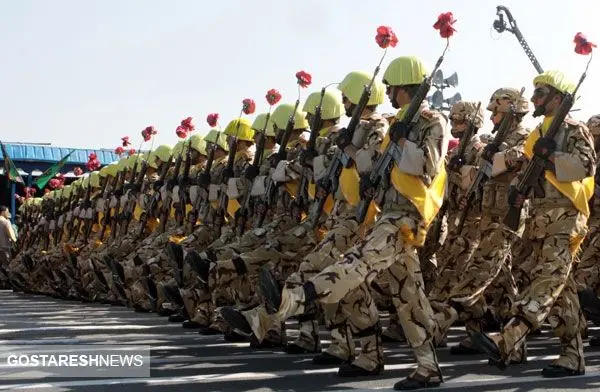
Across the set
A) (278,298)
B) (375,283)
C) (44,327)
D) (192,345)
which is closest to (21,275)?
(44,327)

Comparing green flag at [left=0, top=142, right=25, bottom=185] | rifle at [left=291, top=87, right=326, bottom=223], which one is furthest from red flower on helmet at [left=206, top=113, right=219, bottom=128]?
green flag at [left=0, top=142, right=25, bottom=185]

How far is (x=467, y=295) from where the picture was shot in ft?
24.9

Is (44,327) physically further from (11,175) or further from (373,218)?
(11,175)

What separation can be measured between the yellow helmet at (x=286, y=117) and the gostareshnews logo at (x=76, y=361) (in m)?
2.64

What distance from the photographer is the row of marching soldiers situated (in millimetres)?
6141

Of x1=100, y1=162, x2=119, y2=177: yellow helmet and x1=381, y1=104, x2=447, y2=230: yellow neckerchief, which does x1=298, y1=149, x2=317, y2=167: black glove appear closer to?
x1=381, y1=104, x2=447, y2=230: yellow neckerchief

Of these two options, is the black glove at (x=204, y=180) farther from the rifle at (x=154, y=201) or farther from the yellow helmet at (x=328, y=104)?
the yellow helmet at (x=328, y=104)

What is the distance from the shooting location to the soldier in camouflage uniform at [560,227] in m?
6.36

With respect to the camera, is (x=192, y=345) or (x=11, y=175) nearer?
(x=192, y=345)

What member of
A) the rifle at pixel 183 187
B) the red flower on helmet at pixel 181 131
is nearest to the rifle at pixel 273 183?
the rifle at pixel 183 187

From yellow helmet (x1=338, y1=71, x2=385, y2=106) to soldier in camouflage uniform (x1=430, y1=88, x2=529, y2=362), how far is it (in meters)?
1.07

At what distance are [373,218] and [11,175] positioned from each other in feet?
82.0

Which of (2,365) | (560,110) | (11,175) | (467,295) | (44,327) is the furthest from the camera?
(11,175)

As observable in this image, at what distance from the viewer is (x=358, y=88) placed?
25.3 feet
